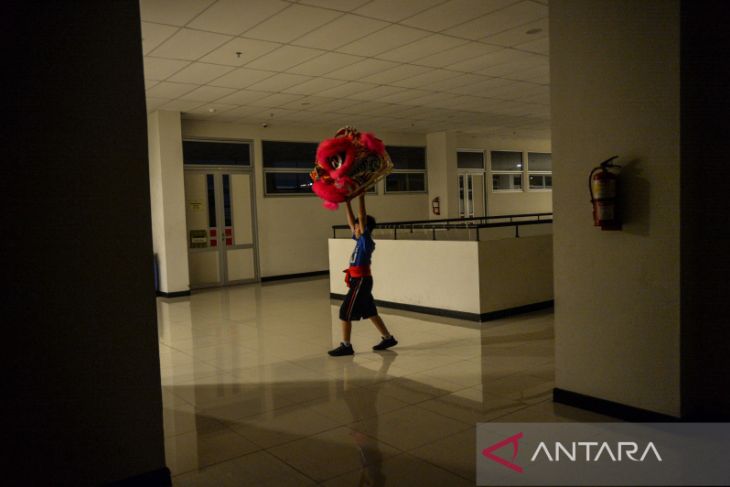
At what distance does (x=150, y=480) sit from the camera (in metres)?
2.81

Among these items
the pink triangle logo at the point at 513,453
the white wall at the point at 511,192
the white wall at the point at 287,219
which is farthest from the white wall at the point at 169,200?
the pink triangle logo at the point at 513,453

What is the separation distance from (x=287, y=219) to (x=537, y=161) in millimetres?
7952

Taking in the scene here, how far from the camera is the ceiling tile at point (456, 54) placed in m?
6.43

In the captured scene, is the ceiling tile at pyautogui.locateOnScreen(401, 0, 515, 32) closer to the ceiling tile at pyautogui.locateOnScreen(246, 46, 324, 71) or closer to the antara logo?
the ceiling tile at pyautogui.locateOnScreen(246, 46, 324, 71)

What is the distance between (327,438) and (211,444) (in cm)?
67

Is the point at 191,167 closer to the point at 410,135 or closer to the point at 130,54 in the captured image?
the point at 410,135

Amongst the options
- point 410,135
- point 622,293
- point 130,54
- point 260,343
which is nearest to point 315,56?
point 260,343

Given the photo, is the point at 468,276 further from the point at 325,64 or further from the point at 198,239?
the point at 198,239

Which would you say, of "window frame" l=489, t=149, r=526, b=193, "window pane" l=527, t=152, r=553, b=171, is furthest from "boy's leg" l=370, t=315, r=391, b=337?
"window pane" l=527, t=152, r=553, b=171

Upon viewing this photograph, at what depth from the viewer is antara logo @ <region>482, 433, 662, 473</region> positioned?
2.97 m

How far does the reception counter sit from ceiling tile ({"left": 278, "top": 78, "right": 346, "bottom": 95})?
7.34 feet

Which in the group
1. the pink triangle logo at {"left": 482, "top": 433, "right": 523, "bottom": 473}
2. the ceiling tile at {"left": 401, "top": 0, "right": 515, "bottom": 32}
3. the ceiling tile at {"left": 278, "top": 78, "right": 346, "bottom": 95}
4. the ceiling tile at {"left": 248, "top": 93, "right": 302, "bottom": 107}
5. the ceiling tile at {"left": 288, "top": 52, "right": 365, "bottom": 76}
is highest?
the ceiling tile at {"left": 401, "top": 0, "right": 515, "bottom": 32}

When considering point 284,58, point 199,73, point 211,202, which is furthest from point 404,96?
point 211,202

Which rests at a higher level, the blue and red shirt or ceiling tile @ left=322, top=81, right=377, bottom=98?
ceiling tile @ left=322, top=81, right=377, bottom=98
